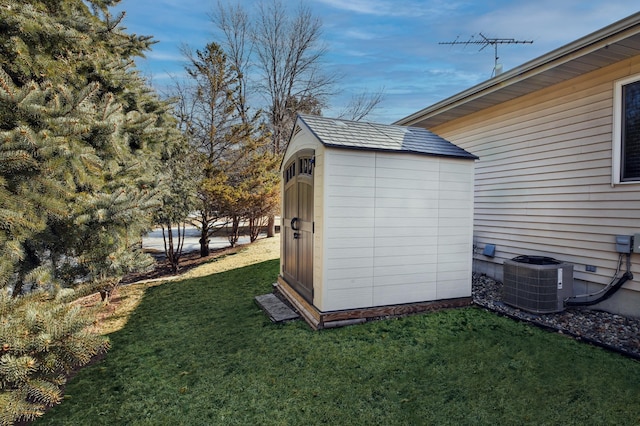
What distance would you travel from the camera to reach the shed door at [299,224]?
4273 millimetres

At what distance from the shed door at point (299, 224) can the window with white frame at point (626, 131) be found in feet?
12.8

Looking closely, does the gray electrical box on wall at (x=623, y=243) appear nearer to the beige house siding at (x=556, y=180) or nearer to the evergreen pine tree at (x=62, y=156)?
the beige house siding at (x=556, y=180)

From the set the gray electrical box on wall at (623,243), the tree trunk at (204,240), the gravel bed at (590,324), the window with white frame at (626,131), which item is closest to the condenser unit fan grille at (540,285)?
the gravel bed at (590,324)

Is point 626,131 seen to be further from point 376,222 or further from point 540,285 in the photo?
point 376,222

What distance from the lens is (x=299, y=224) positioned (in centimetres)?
468

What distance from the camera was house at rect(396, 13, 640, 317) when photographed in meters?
3.95

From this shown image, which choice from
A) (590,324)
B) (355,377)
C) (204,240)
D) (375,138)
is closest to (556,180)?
(590,324)

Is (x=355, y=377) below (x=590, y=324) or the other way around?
below

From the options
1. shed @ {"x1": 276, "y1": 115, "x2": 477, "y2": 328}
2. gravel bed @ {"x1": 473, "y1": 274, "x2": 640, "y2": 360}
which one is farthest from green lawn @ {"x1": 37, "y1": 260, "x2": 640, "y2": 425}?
shed @ {"x1": 276, "y1": 115, "x2": 477, "y2": 328}

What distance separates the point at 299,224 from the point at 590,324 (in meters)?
3.85

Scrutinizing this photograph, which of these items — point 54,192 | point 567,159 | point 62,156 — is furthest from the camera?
point 567,159

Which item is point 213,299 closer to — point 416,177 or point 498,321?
point 416,177

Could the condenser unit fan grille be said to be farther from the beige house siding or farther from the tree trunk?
the tree trunk

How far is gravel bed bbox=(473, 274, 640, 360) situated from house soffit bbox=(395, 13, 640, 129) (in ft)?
10.6
